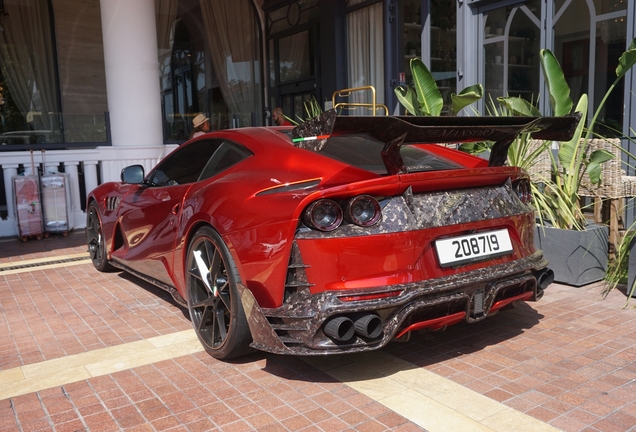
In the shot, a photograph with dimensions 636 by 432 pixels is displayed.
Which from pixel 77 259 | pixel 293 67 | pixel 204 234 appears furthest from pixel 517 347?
pixel 293 67

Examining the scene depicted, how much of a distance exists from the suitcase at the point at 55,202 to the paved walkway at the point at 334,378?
4.09 m

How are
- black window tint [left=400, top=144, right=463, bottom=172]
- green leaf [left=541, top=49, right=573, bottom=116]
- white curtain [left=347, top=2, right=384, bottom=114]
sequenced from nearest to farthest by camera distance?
1. black window tint [left=400, top=144, right=463, bottom=172]
2. green leaf [left=541, top=49, right=573, bottom=116]
3. white curtain [left=347, top=2, right=384, bottom=114]

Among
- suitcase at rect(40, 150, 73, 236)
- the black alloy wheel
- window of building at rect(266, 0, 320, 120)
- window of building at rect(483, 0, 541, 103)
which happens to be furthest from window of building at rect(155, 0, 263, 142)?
the black alloy wheel

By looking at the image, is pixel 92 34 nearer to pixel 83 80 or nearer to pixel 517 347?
pixel 83 80

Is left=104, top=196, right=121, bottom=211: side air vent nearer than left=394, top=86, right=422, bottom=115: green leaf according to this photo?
Yes

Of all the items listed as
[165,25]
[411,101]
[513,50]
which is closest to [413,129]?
[411,101]

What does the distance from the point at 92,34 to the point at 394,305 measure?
12763 mm

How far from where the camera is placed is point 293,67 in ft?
42.2

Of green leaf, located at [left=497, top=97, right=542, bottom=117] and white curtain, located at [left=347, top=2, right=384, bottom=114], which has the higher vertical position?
white curtain, located at [left=347, top=2, right=384, bottom=114]

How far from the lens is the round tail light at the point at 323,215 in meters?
2.79

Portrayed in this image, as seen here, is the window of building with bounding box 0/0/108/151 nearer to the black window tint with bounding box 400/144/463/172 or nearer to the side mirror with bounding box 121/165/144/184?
the side mirror with bounding box 121/165/144/184

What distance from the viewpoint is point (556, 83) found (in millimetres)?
5051

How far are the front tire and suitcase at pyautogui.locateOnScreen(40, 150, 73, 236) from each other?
541 cm

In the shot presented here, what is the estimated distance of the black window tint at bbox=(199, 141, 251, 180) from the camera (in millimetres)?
3586
